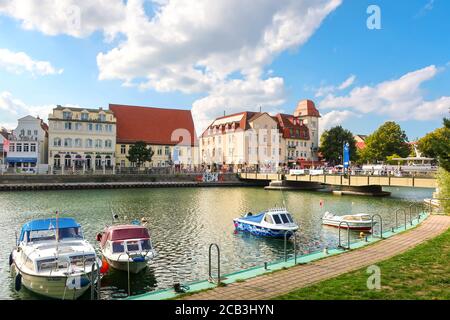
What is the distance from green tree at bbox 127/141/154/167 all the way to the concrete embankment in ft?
23.5

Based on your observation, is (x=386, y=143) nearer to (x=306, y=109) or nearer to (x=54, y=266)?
(x=306, y=109)

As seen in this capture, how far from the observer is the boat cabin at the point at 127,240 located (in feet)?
62.8

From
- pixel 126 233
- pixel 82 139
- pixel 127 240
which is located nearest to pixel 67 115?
pixel 82 139

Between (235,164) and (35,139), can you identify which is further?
(235,164)

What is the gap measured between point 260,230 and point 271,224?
1.13 metres

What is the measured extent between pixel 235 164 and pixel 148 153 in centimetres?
2470

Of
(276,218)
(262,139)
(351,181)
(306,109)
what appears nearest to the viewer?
(276,218)

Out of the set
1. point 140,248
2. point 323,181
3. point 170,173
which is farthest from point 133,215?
point 170,173

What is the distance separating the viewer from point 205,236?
27.2 metres

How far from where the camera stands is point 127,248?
62.6 feet

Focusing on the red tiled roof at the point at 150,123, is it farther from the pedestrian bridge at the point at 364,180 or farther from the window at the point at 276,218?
the window at the point at 276,218

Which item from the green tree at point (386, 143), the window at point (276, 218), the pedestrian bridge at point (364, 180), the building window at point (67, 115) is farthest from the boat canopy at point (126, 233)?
the green tree at point (386, 143)
